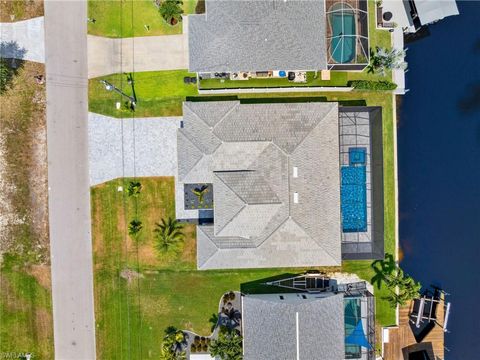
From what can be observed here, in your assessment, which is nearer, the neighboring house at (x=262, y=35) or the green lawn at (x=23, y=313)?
the neighboring house at (x=262, y=35)

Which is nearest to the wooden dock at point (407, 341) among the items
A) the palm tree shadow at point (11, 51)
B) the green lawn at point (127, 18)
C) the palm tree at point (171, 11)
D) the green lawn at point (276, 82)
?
the green lawn at point (276, 82)

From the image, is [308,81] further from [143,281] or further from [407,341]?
[407,341]

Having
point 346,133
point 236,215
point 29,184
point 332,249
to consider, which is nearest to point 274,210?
point 236,215

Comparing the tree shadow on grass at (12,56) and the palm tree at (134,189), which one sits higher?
the tree shadow on grass at (12,56)

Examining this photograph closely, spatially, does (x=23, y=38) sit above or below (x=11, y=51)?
above

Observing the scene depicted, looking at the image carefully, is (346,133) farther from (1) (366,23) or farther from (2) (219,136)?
(2) (219,136)

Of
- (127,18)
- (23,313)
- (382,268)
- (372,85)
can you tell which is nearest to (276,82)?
(372,85)

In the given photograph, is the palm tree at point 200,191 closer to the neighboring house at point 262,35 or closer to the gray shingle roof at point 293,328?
the gray shingle roof at point 293,328

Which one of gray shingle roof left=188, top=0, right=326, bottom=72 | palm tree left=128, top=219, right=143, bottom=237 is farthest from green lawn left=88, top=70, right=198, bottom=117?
palm tree left=128, top=219, right=143, bottom=237
